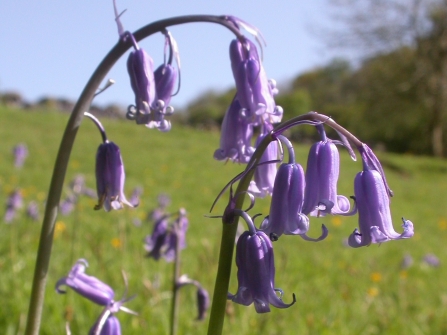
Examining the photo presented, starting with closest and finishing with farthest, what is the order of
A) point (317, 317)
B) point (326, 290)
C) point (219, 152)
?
point (219, 152), point (317, 317), point (326, 290)

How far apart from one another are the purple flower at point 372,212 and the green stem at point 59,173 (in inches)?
25.7

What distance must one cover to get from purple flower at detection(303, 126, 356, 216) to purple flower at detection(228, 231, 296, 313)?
0.40 ft

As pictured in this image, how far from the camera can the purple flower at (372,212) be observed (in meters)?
1.17

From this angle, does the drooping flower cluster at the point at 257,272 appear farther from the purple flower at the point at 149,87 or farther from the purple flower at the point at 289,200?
the purple flower at the point at 149,87

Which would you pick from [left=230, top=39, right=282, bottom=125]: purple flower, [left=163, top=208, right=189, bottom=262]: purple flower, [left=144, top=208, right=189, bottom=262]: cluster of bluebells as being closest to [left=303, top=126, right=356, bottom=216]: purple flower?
[left=230, top=39, right=282, bottom=125]: purple flower

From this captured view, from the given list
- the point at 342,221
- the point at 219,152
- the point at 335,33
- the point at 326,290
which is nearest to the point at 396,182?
the point at 342,221

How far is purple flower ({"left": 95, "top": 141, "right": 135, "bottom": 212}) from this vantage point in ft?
5.34

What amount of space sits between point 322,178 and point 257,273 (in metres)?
0.25

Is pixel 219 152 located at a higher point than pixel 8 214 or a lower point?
higher

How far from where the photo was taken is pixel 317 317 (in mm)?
3432

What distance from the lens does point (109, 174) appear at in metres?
1.64

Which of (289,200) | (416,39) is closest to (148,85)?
(289,200)

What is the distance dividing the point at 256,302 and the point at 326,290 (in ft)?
11.0

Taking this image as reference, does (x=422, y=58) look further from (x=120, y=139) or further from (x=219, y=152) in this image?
(x=219, y=152)
